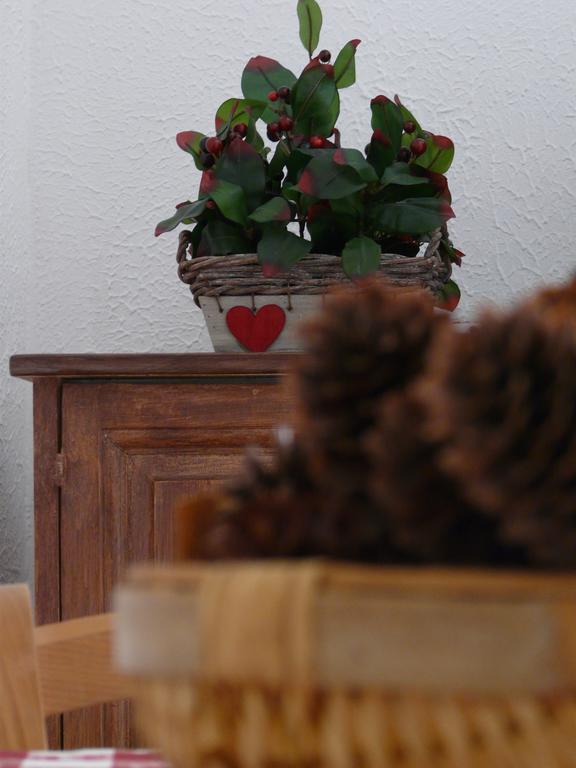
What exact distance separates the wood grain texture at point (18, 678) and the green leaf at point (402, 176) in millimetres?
699

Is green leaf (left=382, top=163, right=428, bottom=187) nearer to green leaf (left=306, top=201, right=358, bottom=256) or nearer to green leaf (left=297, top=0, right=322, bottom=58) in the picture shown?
green leaf (left=306, top=201, right=358, bottom=256)

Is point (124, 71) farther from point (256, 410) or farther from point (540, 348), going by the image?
point (540, 348)

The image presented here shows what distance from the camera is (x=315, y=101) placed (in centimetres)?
108

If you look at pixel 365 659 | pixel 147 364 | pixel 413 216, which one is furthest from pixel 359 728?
pixel 413 216

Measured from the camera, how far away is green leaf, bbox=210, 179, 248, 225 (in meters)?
1.04

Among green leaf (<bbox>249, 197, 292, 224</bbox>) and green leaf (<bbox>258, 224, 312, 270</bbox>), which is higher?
green leaf (<bbox>249, 197, 292, 224</bbox>)

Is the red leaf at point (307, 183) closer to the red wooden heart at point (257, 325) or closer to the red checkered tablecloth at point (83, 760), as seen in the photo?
the red wooden heart at point (257, 325)

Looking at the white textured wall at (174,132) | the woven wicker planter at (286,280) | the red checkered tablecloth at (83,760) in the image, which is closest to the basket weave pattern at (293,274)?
the woven wicker planter at (286,280)

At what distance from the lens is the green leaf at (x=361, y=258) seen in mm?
988

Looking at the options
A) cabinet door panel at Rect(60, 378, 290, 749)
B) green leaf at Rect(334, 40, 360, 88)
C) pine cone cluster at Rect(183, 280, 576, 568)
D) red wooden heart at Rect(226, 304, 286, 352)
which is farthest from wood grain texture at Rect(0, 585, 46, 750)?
green leaf at Rect(334, 40, 360, 88)

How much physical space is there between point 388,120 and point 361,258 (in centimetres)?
20

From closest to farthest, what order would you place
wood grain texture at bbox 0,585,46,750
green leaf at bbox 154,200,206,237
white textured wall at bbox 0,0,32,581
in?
wood grain texture at bbox 0,585,46,750
green leaf at bbox 154,200,206,237
white textured wall at bbox 0,0,32,581

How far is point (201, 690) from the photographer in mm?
154

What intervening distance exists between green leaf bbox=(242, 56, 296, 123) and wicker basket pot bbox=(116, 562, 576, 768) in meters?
1.04
